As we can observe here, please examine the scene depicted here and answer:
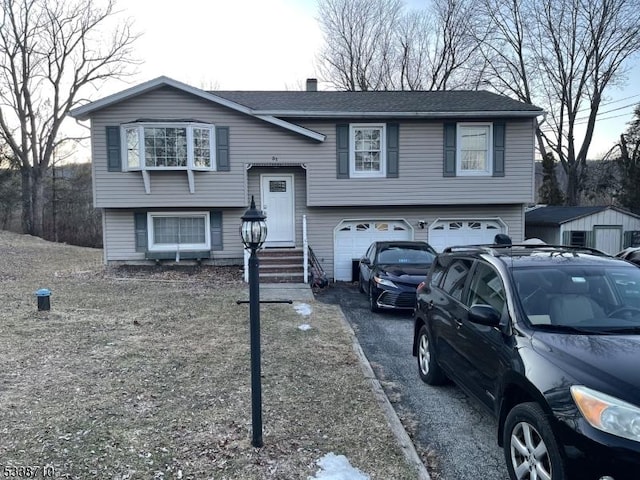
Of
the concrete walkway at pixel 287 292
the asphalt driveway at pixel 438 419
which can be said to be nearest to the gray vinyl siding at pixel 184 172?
the concrete walkway at pixel 287 292

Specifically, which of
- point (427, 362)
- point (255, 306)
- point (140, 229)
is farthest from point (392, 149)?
point (255, 306)

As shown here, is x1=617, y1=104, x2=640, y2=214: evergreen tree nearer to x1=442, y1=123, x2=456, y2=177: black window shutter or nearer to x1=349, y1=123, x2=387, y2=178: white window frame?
x1=442, y1=123, x2=456, y2=177: black window shutter

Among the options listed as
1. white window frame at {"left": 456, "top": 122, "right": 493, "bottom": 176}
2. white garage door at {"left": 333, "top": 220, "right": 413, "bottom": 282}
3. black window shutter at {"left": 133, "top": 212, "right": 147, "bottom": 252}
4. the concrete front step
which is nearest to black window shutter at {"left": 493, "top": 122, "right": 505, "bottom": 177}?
white window frame at {"left": 456, "top": 122, "right": 493, "bottom": 176}

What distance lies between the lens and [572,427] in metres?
2.47

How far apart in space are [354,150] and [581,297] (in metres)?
11.0

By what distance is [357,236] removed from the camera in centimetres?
1455

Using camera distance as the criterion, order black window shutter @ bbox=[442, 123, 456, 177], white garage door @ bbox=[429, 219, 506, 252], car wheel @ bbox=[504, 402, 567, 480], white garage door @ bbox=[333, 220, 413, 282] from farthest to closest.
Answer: white garage door @ bbox=[429, 219, 506, 252] < white garage door @ bbox=[333, 220, 413, 282] < black window shutter @ bbox=[442, 123, 456, 177] < car wheel @ bbox=[504, 402, 567, 480]

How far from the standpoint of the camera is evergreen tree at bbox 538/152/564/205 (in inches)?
1128

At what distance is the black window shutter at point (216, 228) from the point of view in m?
14.0

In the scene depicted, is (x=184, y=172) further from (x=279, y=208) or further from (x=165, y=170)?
(x=279, y=208)

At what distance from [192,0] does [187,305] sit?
7.57 metres

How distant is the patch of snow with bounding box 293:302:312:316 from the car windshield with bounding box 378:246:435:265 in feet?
6.61

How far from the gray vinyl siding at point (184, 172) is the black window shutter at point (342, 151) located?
0.81 m

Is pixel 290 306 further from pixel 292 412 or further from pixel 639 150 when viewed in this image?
pixel 639 150
